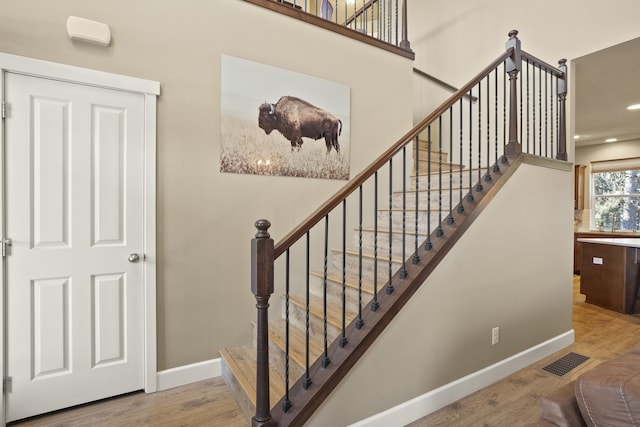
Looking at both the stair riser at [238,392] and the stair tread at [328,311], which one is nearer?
the stair riser at [238,392]

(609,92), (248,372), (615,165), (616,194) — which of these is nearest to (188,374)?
(248,372)

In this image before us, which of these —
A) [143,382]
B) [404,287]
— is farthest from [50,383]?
[404,287]

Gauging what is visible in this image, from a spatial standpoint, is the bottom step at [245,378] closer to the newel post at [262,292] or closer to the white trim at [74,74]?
the newel post at [262,292]

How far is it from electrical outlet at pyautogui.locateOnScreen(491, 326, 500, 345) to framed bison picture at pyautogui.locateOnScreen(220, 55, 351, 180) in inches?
68.1

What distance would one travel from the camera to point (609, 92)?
4301 millimetres

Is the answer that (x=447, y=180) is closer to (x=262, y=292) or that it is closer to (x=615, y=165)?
(x=262, y=292)

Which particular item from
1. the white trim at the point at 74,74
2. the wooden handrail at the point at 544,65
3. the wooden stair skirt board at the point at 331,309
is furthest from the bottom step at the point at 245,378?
the wooden handrail at the point at 544,65

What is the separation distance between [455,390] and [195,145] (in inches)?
97.7

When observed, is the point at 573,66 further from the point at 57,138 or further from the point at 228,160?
the point at 57,138

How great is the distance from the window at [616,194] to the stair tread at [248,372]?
24.7ft

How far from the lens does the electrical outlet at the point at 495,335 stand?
2.51 m

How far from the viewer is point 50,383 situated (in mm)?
2076

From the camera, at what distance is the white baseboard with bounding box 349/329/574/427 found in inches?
77.2

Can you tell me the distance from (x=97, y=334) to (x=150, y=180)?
106cm
